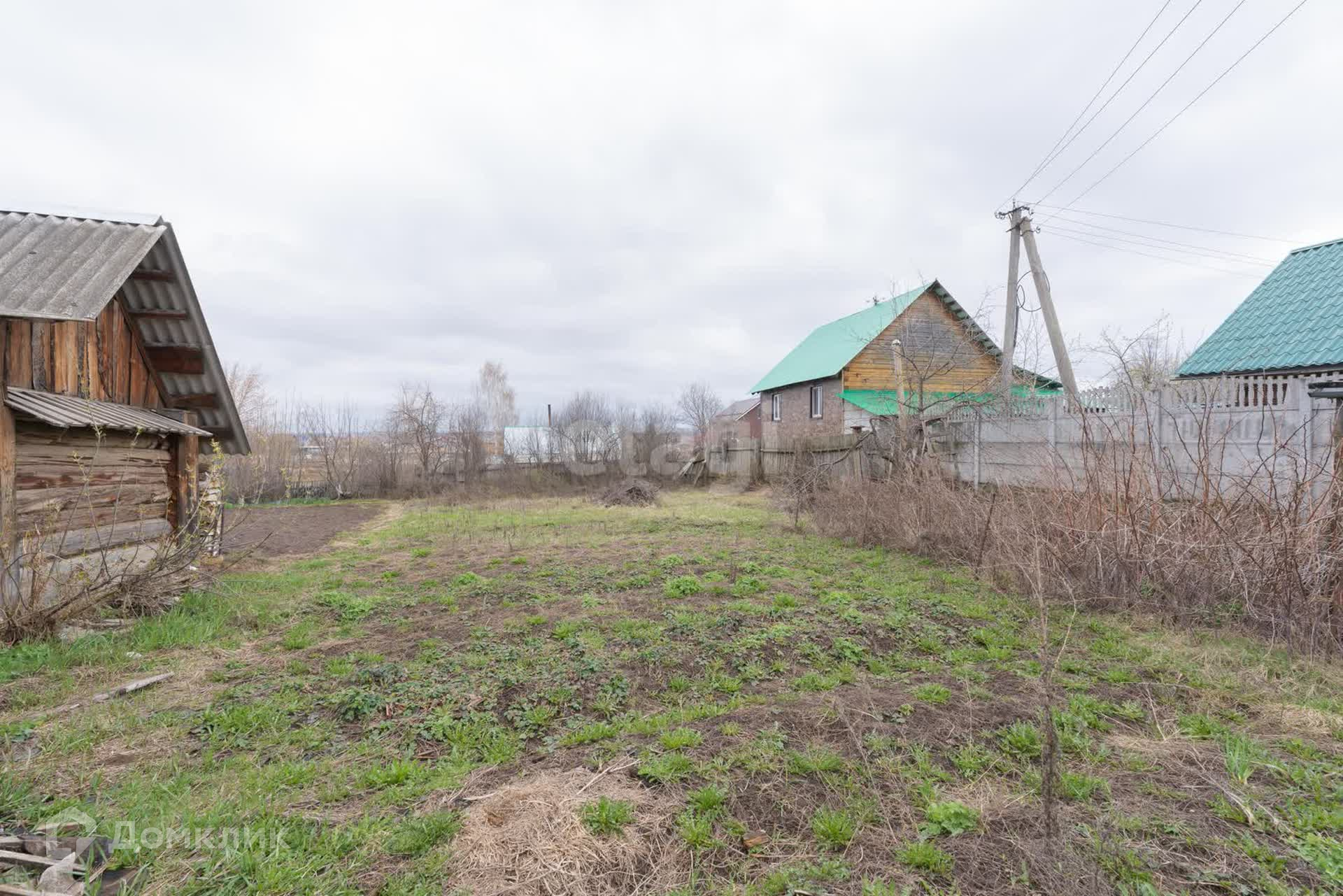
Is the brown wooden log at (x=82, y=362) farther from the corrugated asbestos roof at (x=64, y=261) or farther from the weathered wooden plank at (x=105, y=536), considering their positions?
the weathered wooden plank at (x=105, y=536)

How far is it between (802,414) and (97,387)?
74.2 ft

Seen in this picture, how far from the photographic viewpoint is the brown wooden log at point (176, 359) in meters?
8.94

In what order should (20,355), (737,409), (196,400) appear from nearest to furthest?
(20,355)
(196,400)
(737,409)

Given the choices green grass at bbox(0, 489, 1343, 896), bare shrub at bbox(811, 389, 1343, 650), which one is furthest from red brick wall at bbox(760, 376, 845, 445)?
green grass at bbox(0, 489, 1343, 896)

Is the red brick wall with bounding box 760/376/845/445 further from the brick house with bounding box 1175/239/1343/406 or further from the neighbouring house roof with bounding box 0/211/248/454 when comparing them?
the neighbouring house roof with bounding box 0/211/248/454

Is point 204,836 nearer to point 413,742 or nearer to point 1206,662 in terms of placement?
point 413,742

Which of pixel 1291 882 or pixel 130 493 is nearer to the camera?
pixel 1291 882

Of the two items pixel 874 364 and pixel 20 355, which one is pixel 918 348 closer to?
pixel 874 364

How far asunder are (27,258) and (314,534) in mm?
8843

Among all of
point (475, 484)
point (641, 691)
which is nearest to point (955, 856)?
point (641, 691)

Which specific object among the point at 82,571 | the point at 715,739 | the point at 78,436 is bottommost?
the point at 715,739

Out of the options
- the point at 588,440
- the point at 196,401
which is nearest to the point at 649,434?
the point at 588,440

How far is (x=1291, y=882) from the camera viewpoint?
7.91ft

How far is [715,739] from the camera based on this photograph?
373cm
